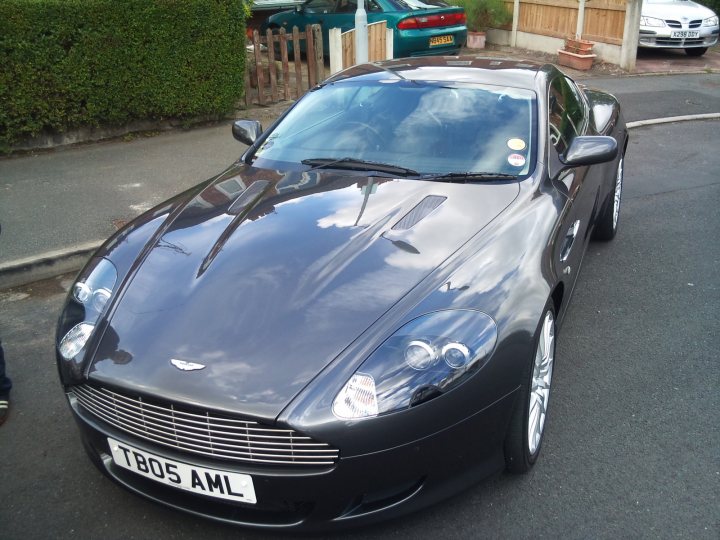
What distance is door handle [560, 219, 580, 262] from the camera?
11.1 ft

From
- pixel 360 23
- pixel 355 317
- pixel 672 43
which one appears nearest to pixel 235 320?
pixel 355 317

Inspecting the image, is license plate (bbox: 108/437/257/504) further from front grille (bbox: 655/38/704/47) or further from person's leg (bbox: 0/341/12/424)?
front grille (bbox: 655/38/704/47)

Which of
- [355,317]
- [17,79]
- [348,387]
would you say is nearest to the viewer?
[348,387]

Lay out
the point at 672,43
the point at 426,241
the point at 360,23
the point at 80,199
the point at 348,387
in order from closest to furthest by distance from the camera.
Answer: the point at 348,387, the point at 426,241, the point at 80,199, the point at 360,23, the point at 672,43

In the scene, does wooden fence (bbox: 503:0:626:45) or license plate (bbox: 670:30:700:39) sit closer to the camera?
wooden fence (bbox: 503:0:626:45)

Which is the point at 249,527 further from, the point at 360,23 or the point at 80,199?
the point at 360,23

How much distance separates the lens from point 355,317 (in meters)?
2.55

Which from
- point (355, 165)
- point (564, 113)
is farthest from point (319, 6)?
point (355, 165)

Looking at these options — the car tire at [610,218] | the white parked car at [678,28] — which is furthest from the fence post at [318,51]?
the white parked car at [678,28]

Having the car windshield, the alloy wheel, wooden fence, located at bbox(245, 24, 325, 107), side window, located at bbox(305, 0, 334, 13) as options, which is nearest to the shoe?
the car windshield

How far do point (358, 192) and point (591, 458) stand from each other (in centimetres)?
157

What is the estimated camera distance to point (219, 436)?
92.2 inches

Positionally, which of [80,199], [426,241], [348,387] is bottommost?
[80,199]

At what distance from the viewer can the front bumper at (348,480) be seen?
2330mm
